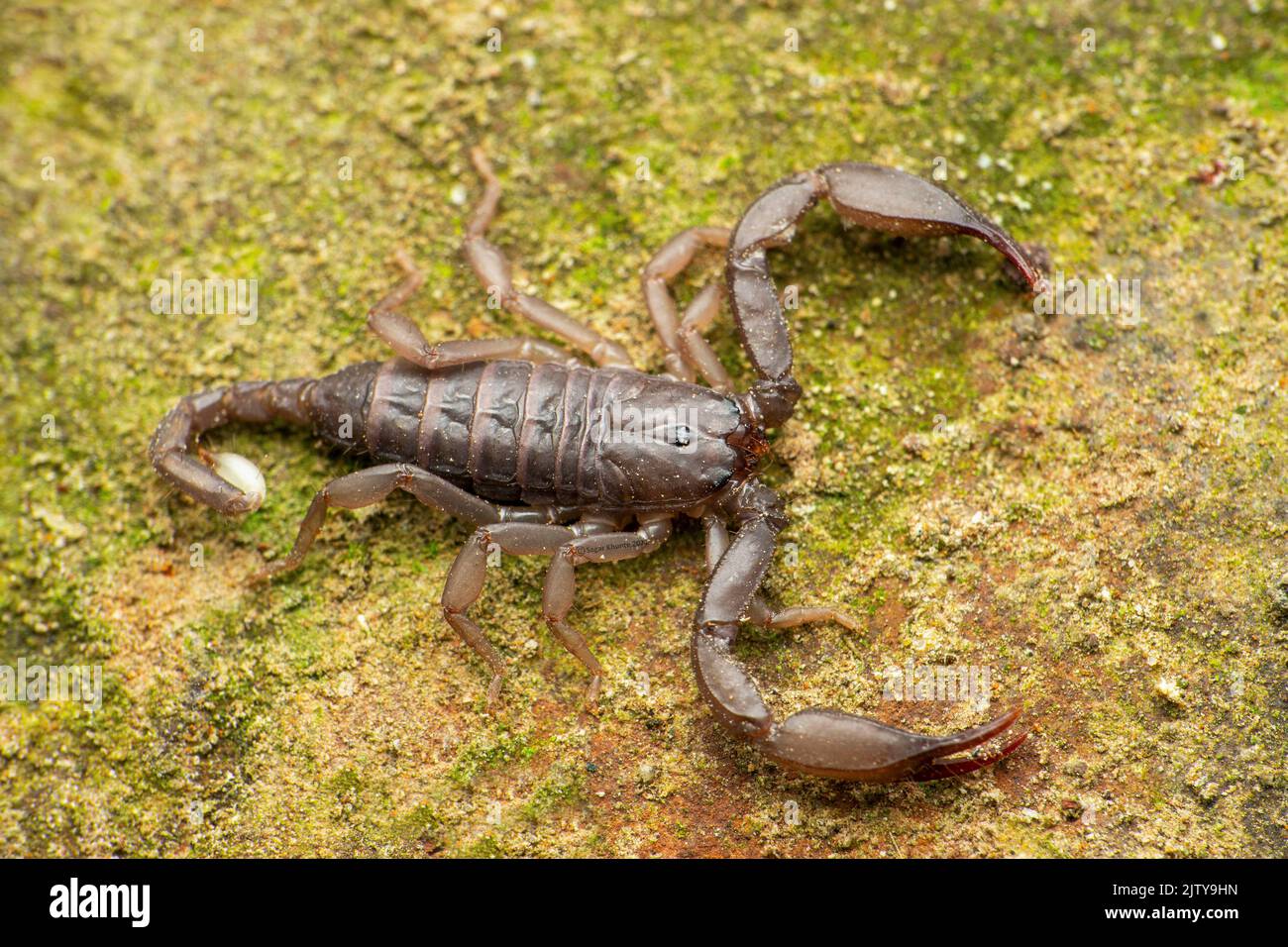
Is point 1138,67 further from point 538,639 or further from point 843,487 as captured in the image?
point 538,639

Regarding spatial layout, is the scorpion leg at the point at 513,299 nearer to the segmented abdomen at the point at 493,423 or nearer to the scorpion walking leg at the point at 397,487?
the segmented abdomen at the point at 493,423

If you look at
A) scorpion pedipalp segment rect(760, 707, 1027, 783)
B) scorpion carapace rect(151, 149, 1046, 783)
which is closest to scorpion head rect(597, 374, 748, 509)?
scorpion carapace rect(151, 149, 1046, 783)

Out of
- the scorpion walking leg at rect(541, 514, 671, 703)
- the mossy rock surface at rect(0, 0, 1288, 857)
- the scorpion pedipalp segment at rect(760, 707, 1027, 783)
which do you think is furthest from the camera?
Result: the scorpion walking leg at rect(541, 514, 671, 703)

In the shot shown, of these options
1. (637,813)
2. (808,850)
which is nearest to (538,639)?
(637,813)

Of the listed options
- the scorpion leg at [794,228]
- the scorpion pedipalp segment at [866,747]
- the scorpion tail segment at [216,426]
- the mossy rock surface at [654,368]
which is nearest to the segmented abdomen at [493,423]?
the scorpion tail segment at [216,426]

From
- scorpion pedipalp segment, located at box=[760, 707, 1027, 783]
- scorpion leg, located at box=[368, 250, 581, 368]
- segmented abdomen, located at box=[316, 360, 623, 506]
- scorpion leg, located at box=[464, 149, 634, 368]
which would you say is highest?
scorpion leg, located at box=[464, 149, 634, 368]

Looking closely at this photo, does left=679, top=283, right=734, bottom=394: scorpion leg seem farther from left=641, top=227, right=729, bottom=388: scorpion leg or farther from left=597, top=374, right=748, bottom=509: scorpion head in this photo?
left=597, top=374, right=748, bottom=509: scorpion head

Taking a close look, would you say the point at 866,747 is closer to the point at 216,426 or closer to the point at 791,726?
the point at 791,726

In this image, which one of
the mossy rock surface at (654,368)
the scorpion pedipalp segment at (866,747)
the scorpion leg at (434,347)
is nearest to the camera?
the scorpion pedipalp segment at (866,747)
